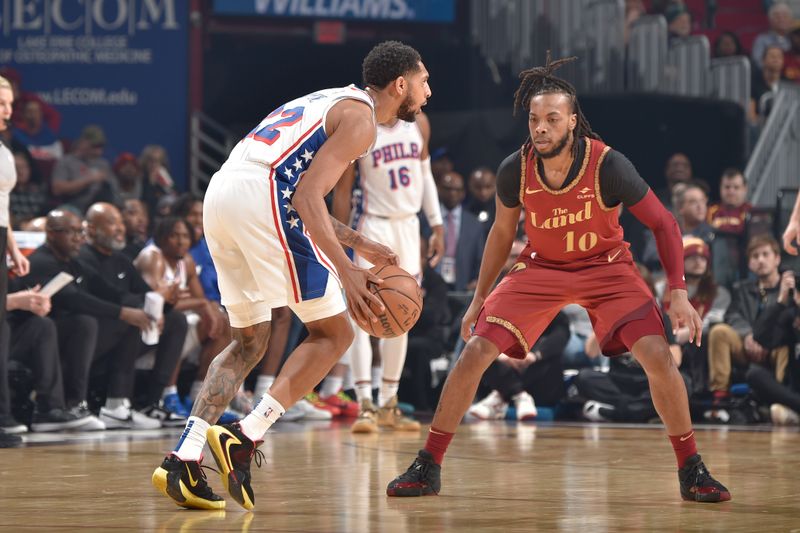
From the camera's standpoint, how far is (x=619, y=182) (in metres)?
5.18

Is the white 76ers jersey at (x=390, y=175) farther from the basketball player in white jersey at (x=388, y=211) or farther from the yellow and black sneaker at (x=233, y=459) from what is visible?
the yellow and black sneaker at (x=233, y=459)

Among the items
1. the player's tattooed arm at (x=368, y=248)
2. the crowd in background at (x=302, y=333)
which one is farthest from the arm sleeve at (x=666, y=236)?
the crowd in background at (x=302, y=333)

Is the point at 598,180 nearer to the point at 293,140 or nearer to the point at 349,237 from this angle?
the point at 349,237

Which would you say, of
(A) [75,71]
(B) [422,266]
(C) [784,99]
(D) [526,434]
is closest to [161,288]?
(B) [422,266]

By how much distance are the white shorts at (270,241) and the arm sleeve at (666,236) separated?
4.12ft

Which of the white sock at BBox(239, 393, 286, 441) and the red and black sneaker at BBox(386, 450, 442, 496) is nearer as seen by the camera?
the white sock at BBox(239, 393, 286, 441)

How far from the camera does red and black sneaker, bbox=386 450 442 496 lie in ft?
16.8

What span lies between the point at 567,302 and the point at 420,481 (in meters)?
0.93

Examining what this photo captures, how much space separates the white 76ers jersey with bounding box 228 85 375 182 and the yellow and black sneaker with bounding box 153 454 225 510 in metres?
1.13

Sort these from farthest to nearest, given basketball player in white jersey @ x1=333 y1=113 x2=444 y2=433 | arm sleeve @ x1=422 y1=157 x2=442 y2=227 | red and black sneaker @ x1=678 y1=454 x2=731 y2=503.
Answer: arm sleeve @ x1=422 y1=157 x2=442 y2=227, basketball player in white jersey @ x1=333 y1=113 x2=444 y2=433, red and black sneaker @ x1=678 y1=454 x2=731 y2=503

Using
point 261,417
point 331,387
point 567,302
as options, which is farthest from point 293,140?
point 331,387

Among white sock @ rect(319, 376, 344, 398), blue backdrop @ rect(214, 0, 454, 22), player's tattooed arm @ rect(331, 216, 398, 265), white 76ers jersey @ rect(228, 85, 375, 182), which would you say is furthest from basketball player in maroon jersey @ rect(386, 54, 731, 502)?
blue backdrop @ rect(214, 0, 454, 22)

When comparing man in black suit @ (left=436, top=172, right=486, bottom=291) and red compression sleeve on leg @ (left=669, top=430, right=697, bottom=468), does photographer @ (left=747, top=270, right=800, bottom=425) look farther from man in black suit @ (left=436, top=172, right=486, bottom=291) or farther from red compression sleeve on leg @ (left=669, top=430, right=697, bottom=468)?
red compression sleeve on leg @ (left=669, top=430, right=697, bottom=468)

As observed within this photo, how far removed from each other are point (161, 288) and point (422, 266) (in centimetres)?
215
